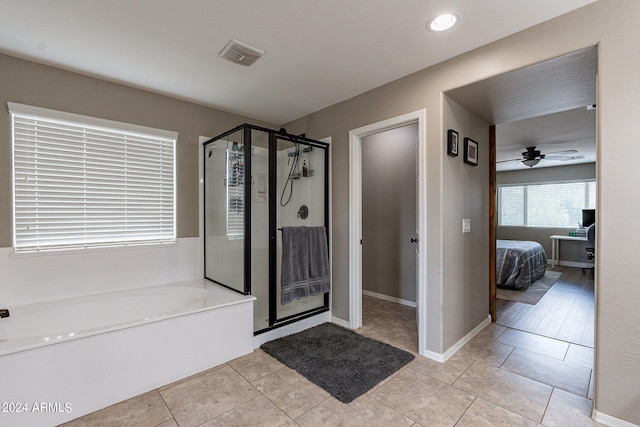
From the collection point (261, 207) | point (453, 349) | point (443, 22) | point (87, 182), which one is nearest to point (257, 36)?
point (443, 22)

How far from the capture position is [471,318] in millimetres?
2822

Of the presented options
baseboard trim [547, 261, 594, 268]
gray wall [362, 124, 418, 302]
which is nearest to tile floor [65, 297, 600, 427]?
gray wall [362, 124, 418, 302]

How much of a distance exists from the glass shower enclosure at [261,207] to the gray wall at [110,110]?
0.19 m

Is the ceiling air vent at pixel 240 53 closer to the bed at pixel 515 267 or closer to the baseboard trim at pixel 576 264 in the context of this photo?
the bed at pixel 515 267

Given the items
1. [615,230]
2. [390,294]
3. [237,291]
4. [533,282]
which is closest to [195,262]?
[237,291]

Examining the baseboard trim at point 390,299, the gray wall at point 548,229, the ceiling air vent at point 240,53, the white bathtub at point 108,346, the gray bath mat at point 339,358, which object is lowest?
the gray bath mat at point 339,358

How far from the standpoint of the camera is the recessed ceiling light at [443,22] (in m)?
1.79

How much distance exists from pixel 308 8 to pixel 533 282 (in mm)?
5400

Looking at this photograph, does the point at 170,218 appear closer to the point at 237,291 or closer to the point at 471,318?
the point at 237,291

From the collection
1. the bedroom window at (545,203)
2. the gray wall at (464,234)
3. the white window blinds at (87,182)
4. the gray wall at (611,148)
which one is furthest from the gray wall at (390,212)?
the bedroom window at (545,203)

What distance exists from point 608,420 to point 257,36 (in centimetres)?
314

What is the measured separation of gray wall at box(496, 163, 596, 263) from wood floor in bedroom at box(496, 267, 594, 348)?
2.15 metres

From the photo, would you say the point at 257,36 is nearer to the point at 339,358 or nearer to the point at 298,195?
the point at 298,195

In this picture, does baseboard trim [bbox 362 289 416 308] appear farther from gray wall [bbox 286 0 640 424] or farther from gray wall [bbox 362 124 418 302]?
gray wall [bbox 286 0 640 424]
